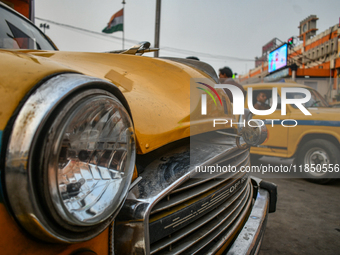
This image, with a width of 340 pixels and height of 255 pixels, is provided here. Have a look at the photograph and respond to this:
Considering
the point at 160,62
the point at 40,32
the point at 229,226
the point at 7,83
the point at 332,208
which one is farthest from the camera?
the point at 332,208

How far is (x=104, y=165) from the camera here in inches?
29.5

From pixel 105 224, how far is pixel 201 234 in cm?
55

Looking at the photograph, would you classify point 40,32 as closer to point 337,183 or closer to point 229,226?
point 229,226

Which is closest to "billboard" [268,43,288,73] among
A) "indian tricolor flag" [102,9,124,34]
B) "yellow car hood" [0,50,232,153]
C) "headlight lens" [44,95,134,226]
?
"indian tricolor flag" [102,9,124,34]

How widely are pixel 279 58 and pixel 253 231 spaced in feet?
83.3

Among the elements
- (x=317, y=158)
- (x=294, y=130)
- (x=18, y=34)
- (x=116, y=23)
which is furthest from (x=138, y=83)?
(x=116, y=23)

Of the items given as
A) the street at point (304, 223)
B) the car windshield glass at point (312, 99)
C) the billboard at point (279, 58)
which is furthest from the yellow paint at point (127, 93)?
the billboard at point (279, 58)

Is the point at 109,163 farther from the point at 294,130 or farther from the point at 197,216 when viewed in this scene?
the point at 294,130

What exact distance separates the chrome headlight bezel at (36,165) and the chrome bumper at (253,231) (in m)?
0.93

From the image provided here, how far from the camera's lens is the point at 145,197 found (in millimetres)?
888

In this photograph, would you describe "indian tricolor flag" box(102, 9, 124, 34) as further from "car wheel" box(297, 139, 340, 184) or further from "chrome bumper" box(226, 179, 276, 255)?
"chrome bumper" box(226, 179, 276, 255)

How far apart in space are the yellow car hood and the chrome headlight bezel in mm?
64

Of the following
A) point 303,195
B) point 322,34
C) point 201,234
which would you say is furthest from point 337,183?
point 322,34

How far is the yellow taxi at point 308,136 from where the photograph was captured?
4.43 meters
